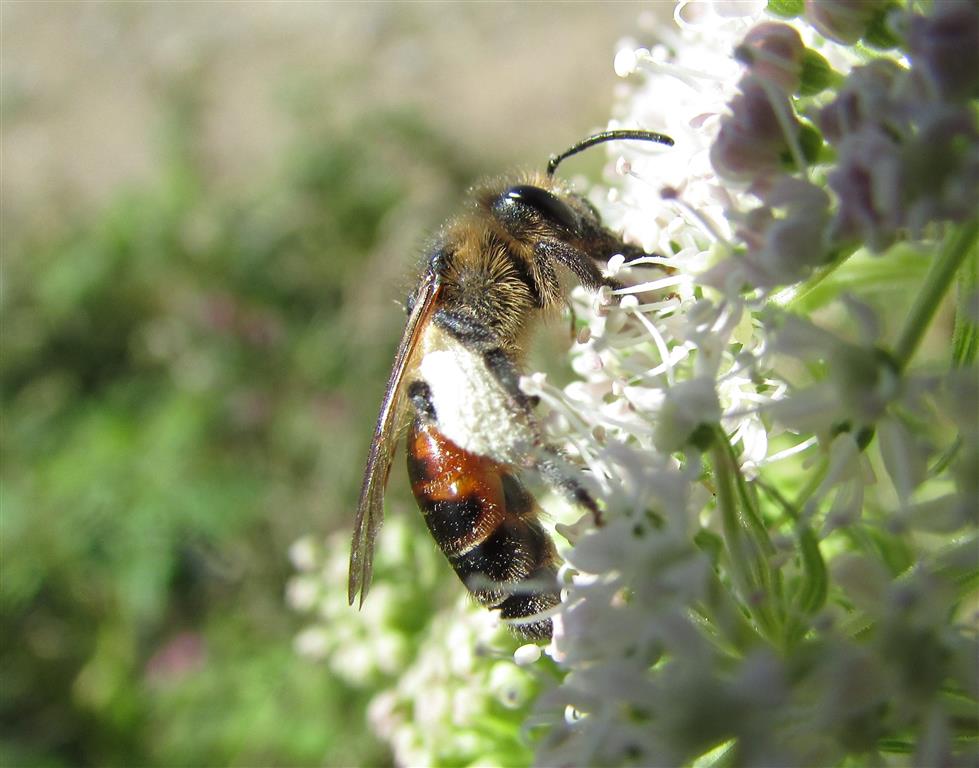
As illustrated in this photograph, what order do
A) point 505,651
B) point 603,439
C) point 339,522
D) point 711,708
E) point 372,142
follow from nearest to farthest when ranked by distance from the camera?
point 711,708
point 603,439
point 505,651
point 339,522
point 372,142

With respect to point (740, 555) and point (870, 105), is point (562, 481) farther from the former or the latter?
point (870, 105)

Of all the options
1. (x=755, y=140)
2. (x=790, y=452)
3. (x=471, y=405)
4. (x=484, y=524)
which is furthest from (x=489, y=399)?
(x=755, y=140)

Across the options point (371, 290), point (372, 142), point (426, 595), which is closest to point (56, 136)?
point (372, 142)

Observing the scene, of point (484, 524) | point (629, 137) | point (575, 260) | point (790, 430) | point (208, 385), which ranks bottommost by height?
point (208, 385)

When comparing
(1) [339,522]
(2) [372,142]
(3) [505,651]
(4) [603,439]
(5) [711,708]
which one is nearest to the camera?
(5) [711,708]

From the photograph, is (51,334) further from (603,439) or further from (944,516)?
(944,516)

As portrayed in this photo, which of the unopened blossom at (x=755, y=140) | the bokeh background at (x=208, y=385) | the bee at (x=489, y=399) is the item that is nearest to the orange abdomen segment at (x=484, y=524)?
the bee at (x=489, y=399)
